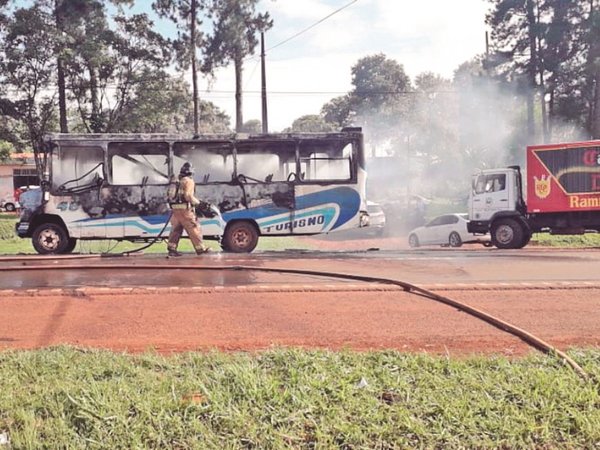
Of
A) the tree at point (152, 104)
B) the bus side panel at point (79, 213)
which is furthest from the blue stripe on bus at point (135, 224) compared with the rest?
the tree at point (152, 104)

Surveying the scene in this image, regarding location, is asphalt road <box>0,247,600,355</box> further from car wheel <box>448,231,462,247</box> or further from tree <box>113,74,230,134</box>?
tree <box>113,74,230,134</box>

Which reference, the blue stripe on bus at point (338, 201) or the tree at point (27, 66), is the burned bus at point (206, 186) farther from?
the tree at point (27, 66)

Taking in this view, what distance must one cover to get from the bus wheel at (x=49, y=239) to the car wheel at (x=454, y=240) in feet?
43.0

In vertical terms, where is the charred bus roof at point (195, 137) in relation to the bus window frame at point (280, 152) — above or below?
above

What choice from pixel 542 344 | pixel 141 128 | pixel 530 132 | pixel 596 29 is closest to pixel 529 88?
pixel 530 132

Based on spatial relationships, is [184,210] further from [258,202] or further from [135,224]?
[258,202]

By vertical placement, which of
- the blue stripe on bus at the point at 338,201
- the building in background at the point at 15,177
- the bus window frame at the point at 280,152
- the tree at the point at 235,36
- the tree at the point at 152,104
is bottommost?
the blue stripe on bus at the point at 338,201

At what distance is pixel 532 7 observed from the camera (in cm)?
3312

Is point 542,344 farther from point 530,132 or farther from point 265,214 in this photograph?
point 530,132

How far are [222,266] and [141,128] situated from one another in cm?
2255

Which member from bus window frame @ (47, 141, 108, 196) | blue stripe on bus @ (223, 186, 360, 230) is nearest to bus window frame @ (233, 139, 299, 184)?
blue stripe on bus @ (223, 186, 360, 230)

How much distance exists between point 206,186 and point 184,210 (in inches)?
78.9

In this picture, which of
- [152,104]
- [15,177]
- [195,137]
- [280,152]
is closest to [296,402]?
[280,152]

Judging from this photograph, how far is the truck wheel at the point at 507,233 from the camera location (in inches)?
656
